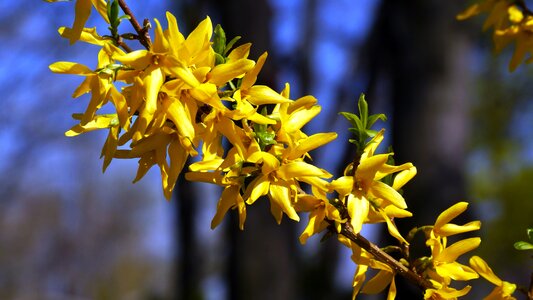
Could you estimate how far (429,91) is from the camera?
4.58 meters

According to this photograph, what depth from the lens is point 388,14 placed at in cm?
511

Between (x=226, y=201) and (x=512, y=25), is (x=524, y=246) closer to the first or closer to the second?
(x=226, y=201)

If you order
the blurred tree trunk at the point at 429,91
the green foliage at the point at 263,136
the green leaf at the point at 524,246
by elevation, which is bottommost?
the blurred tree trunk at the point at 429,91

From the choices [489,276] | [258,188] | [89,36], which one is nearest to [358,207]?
[258,188]

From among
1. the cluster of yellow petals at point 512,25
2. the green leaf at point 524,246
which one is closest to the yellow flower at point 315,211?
the green leaf at point 524,246

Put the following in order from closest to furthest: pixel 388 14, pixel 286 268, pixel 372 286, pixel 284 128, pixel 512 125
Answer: pixel 284 128 < pixel 372 286 < pixel 286 268 < pixel 388 14 < pixel 512 125

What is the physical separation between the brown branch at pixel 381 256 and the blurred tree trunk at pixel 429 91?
3.25m

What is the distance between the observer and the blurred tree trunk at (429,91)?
173 inches

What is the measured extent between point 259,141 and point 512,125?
16863mm

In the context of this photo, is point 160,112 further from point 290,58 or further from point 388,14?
point 290,58

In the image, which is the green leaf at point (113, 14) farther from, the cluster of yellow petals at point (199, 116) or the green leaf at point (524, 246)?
the green leaf at point (524, 246)

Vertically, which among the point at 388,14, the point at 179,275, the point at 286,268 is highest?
the point at 388,14

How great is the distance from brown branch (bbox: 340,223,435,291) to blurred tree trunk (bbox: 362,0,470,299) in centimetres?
325

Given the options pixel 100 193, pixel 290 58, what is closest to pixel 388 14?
pixel 290 58
